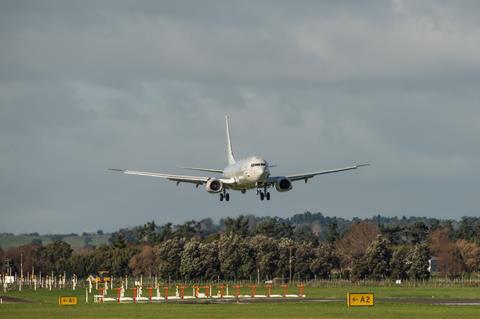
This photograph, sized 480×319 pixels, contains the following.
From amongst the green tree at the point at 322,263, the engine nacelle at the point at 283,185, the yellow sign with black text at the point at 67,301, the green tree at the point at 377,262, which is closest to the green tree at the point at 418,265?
the green tree at the point at 377,262

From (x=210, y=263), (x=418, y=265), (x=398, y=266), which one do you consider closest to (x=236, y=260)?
(x=210, y=263)

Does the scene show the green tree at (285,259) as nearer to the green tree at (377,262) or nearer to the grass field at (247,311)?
the green tree at (377,262)

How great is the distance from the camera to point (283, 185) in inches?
4742

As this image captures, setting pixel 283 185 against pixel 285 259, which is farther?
pixel 285 259

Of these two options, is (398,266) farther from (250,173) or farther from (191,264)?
(250,173)

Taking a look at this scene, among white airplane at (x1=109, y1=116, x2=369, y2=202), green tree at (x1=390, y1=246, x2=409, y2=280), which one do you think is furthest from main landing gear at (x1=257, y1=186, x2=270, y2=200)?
green tree at (x1=390, y1=246, x2=409, y2=280)

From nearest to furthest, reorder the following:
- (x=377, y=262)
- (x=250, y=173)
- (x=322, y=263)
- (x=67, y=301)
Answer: (x=67, y=301) → (x=250, y=173) → (x=377, y=262) → (x=322, y=263)

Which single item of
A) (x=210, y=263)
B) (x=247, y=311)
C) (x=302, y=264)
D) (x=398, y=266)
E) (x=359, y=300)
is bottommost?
(x=247, y=311)

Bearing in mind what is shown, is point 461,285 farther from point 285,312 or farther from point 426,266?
point 285,312

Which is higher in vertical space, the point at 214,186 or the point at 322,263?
the point at 214,186

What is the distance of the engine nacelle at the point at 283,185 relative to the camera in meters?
120

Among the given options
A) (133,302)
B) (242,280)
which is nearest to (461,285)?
(242,280)

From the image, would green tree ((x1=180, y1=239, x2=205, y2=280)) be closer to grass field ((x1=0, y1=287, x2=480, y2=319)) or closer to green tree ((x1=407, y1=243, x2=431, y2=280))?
green tree ((x1=407, y1=243, x2=431, y2=280))

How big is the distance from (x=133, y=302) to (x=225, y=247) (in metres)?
88.4
